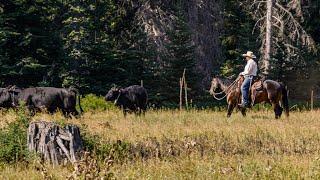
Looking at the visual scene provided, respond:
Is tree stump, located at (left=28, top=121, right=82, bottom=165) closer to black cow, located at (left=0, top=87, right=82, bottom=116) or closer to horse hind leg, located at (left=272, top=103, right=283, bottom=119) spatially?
black cow, located at (left=0, top=87, right=82, bottom=116)

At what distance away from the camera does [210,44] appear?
31953 millimetres

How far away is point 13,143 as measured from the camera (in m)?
9.68

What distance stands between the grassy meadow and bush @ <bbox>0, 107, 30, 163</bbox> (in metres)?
0.25

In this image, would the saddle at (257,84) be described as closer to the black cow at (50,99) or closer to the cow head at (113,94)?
the cow head at (113,94)

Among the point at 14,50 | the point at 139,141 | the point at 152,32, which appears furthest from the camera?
the point at 152,32

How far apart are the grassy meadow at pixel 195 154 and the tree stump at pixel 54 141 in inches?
12.4

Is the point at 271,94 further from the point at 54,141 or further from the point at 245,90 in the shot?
the point at 54,141

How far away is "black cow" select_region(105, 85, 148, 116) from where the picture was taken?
19656mm

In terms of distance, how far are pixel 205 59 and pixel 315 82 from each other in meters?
8.23

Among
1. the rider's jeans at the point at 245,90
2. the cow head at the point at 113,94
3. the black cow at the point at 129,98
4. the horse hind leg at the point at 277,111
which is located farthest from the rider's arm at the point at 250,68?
the cow head at the point at 113,94

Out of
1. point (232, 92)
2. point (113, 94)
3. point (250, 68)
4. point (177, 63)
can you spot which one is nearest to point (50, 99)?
point (113, 94)

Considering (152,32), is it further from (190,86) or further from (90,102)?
(90,102)

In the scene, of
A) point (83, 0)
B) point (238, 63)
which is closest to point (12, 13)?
point (83, 0)

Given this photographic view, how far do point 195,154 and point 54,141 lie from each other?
2468 millimetres
